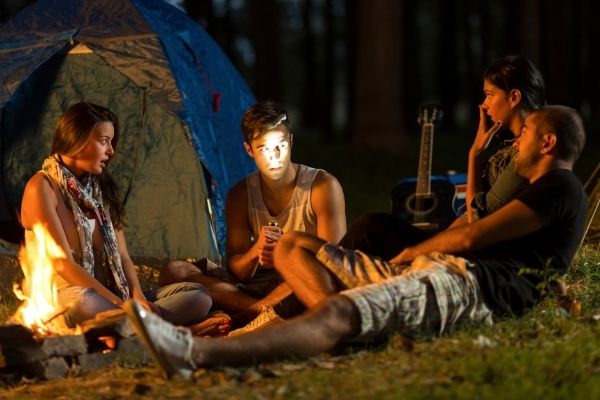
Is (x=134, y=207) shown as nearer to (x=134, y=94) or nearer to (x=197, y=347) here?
(x=134, y=94)

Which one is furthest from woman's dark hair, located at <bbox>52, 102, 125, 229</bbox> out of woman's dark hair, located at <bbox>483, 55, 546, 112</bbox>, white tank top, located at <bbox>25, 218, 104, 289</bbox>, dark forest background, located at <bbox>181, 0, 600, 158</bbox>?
dark forest background, located at <bbox>181, 0, 600, 158</bbox>

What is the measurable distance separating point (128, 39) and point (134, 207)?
1.33m

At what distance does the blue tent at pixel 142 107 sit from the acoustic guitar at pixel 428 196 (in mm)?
1399

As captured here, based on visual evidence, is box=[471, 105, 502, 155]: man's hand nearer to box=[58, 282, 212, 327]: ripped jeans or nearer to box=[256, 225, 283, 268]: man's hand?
box=[256, 225, 283, 268]: man's hand

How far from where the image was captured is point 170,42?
8328mm

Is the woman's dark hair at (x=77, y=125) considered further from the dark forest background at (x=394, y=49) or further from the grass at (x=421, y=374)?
the dark forest background at (x=394, y=49)

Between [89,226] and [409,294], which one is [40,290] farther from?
[409,294]

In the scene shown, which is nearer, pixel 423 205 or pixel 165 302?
pixel 165 302

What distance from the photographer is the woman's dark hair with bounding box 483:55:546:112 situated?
601 centimetres

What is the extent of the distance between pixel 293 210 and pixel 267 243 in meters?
0.48

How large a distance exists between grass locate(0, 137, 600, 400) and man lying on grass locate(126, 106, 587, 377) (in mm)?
89

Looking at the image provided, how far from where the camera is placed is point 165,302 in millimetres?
6191

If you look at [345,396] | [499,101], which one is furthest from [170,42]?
[345,396]

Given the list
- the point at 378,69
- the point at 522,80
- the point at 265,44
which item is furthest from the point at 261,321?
the point at 265,44
